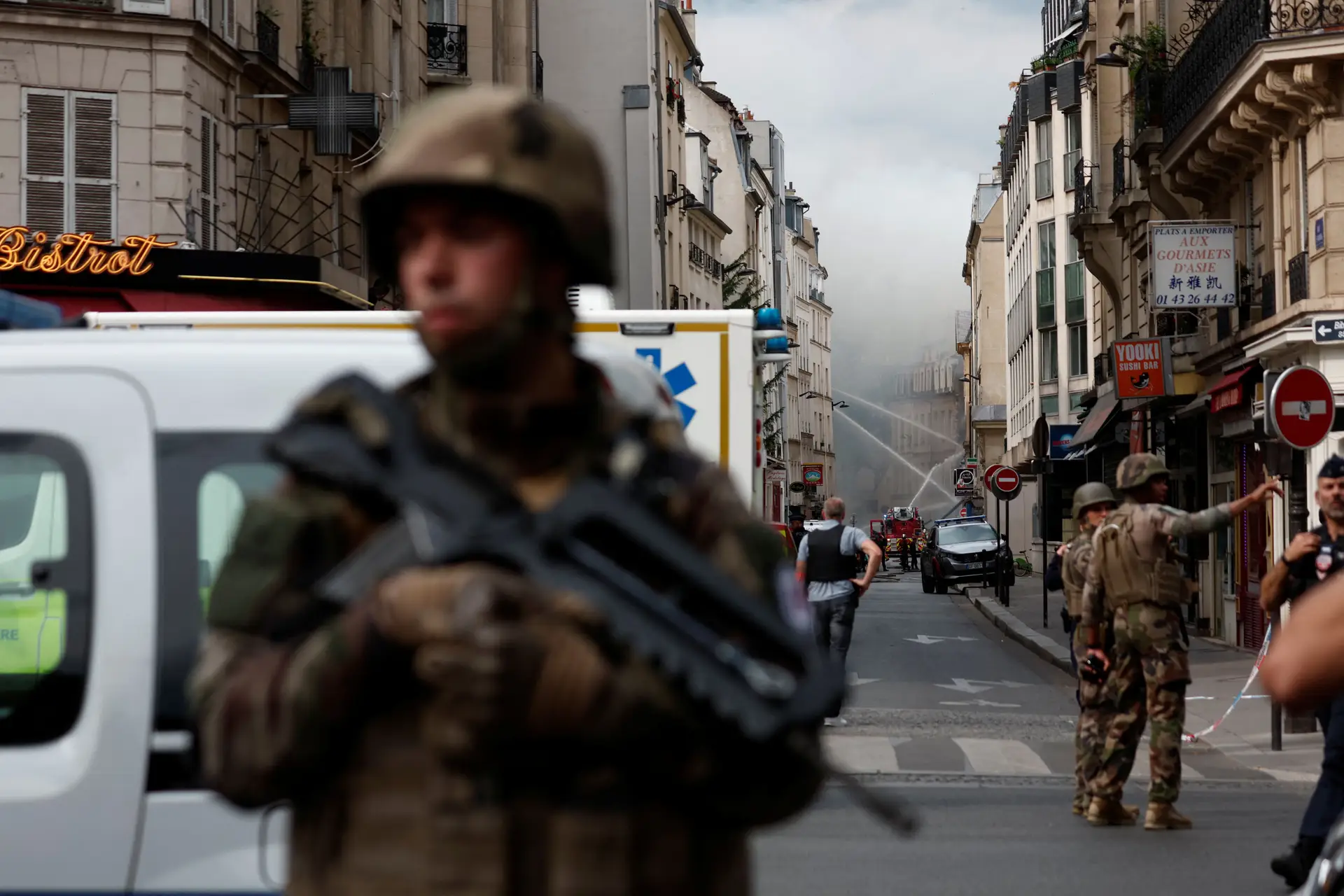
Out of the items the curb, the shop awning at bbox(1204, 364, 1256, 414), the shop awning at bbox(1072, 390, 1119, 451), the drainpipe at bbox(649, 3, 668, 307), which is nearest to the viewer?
the curb

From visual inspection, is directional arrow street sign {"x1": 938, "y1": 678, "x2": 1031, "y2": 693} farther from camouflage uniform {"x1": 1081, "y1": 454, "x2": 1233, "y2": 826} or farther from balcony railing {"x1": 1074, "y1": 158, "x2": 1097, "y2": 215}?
balcony railing {"x1": 1074, "y1": 158, "x2": 1097, "y2": 215}

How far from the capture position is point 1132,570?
10.1 metres

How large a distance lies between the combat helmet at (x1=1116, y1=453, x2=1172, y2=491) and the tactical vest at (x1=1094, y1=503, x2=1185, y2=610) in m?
0.12

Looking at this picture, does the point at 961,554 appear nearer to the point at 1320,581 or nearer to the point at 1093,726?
the point at 1093,726

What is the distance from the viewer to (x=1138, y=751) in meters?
13.5

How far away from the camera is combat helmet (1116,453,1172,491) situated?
10.2 m

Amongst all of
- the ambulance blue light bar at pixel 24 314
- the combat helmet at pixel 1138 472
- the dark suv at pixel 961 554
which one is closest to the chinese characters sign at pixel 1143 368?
the dark suv at pixel 961 554


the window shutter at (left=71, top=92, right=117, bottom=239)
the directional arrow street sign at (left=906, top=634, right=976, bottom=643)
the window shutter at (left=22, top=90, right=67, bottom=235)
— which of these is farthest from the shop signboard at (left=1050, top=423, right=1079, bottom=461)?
the window shutter at (left=22, top=90, right=67, bottom=235)

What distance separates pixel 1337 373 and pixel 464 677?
68.5 feet

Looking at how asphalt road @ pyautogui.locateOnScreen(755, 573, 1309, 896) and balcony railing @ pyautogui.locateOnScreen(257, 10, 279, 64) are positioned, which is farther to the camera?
balcony railing @ pyautogui.locateOnScreen(257, 10, 279, 64)

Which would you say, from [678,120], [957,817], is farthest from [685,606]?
[678,120]

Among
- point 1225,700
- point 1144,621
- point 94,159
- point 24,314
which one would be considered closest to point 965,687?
point 1225,700

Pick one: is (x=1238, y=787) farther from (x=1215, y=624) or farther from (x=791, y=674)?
(x=1215, y=624)

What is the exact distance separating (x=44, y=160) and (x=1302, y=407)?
1475 centimetres
